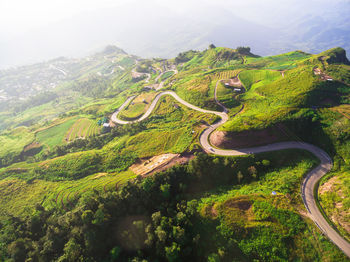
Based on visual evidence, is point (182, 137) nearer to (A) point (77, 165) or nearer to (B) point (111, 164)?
(B) point (111, 164)

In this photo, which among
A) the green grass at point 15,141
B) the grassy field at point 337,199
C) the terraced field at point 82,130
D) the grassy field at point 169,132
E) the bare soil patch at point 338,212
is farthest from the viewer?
the terraced field at point 82,130

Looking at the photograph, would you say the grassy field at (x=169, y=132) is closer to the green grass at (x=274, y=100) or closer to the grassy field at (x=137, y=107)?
the grassy field at (x=137, y=107)

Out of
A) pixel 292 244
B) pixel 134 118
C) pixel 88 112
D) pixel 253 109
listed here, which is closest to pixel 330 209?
pixel 292 244

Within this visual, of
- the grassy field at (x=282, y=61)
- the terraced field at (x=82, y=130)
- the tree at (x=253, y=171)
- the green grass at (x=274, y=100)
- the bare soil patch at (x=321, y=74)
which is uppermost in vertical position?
the grassy field at (x=282, y=61)

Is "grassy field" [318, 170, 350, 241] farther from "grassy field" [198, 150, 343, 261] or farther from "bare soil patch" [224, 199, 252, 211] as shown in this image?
"bare soil patch" [224, 199, 252, 211]

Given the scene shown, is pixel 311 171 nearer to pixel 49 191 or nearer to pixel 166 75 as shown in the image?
pixel 49 191

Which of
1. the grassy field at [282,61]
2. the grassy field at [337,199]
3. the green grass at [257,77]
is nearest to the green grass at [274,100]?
the green grass at [257,77]

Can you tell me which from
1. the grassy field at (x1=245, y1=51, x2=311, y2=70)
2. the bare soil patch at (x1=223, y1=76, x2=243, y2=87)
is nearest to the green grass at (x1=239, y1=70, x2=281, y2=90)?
the bare soil patch at (x1=223, y1=76, x2=243, y2=87)
